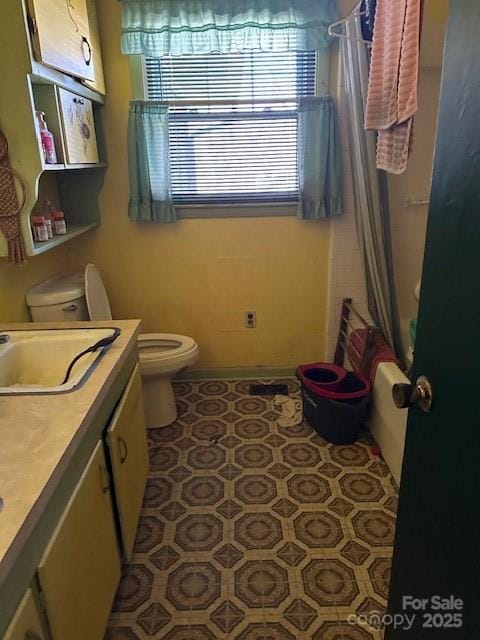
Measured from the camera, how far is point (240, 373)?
304 centimetres

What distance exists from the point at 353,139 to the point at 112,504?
2.08 meters

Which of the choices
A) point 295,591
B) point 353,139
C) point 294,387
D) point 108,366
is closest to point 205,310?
point 294,387

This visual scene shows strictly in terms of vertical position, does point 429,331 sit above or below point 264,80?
below

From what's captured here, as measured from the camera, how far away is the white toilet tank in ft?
6.86

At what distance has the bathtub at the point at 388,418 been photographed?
1.92 meters

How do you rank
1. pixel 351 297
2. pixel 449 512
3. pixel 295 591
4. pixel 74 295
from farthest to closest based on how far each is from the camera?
pixel 351 297 < pixel 74 295 < pixel 295 591 < pixel 449 512

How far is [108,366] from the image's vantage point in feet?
4.65

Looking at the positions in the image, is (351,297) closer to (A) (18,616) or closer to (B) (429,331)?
(B) (429,331)

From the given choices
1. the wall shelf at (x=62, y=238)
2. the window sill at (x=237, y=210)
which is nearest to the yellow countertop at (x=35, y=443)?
the wall shelf at (x=62, y=238)

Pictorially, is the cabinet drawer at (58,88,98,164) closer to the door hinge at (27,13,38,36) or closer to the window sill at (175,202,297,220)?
the door hinge at (27,13,38,36)

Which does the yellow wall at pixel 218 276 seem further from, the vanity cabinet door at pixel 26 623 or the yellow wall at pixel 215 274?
the vanity cabinet door at pixel 26 623

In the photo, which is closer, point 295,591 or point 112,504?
point 112,504

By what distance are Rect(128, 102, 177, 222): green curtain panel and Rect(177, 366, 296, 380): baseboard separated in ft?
3.39

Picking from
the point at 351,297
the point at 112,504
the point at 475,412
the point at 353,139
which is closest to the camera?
the point at 475,412
